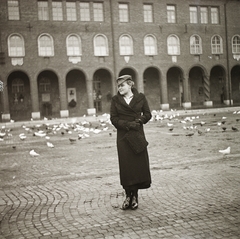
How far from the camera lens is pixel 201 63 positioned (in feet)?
113

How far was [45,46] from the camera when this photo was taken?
28969mm

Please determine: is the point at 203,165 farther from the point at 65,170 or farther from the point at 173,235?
the point at 173,235

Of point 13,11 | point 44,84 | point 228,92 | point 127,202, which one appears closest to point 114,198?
point 127,202

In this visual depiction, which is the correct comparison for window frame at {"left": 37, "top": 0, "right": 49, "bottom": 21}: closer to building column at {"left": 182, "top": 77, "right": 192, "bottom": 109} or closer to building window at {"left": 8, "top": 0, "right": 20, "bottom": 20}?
building window at {"left": 8, "top": 0, "right": 20, "bottom": 20}

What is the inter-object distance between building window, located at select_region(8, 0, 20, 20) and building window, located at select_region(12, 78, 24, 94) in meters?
5.61

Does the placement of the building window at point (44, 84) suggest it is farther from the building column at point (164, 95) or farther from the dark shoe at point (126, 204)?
the dark shoe at point (126, 204)

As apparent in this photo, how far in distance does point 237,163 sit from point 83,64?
81.2 ft

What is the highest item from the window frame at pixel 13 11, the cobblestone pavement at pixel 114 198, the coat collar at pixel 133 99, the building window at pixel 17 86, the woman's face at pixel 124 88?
the window frame at pixel 13 11

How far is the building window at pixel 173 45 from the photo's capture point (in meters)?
33.1

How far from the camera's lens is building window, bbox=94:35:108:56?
30656mm

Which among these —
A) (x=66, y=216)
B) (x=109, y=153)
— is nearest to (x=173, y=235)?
(x=66, y=216)

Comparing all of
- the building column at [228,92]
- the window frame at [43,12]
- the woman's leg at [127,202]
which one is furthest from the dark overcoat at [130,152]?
the building column at [228,92]

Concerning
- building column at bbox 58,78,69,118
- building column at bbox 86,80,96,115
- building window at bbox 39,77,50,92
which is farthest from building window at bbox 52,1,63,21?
building column at bbox 86,80,96,115

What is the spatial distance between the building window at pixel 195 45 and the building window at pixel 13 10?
681 inches
